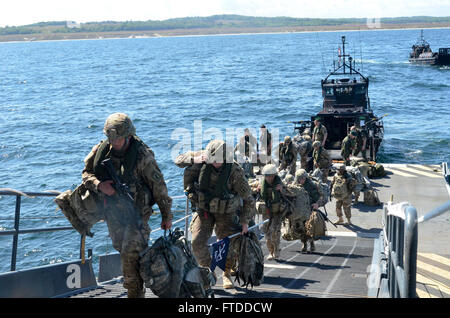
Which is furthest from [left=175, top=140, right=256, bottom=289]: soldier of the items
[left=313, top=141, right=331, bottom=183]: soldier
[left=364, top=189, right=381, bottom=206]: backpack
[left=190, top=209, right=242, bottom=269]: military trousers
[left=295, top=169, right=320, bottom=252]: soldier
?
[left=313, top=141, right=331, bottom=183]: soldier

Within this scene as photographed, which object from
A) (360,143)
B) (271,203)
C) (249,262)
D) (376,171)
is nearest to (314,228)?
(271,203)

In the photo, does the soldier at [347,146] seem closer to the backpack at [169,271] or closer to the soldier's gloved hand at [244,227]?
the soldier's gloved hand at [244,227]

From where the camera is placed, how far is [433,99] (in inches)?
2341

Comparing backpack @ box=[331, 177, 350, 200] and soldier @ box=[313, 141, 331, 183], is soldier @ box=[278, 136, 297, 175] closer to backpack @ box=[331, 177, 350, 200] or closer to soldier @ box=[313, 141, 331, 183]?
soldier @ box=[313, 141, 331, 183]

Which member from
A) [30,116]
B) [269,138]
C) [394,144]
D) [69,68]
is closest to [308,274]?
[269,138]

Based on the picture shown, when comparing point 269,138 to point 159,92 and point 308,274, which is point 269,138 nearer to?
point 308,274

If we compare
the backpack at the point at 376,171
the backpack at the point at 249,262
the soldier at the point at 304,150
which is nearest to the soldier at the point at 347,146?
the backpack at the point at 376,171

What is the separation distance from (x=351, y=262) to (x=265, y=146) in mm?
9365

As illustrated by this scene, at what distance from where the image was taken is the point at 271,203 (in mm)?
9430

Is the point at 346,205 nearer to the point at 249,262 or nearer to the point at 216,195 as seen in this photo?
the point at 249,262

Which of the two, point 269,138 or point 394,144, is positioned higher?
point 269,138

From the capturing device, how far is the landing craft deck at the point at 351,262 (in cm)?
724

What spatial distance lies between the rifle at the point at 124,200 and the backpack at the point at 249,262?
5.94ft

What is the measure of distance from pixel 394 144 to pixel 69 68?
8731cm
